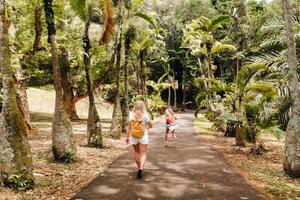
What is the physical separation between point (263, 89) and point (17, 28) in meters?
13.1

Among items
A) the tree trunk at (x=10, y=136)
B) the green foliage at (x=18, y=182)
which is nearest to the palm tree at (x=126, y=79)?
the tree trunk at (x=10, y=136)

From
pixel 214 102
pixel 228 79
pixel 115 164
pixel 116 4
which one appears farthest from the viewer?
pixel 228 79

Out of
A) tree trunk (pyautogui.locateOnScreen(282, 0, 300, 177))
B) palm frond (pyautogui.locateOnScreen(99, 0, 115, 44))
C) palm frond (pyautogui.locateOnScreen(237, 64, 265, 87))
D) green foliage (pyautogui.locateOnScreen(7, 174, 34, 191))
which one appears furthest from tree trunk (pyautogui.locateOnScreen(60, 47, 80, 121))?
green foliage (pyautogui.locateOnScreen(7, 174, 34, 191))

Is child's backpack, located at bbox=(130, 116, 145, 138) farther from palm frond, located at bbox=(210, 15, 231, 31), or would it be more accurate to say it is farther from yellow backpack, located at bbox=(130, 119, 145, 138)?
palm frond, located at bbox=(210, 15, 231, 31)

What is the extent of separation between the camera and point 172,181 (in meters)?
8.44

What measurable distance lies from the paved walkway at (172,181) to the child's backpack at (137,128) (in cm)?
100

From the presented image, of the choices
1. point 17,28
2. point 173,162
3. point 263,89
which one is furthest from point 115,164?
point 17,28

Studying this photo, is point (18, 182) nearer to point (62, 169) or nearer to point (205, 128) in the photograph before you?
point (62, 169)

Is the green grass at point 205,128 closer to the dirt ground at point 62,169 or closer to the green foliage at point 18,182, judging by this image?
the dirt ground at point 62,169

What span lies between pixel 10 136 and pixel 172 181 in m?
3.60

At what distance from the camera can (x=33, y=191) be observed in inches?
288

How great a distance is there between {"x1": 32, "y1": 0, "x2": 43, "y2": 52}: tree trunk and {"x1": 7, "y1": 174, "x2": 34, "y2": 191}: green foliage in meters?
10.6

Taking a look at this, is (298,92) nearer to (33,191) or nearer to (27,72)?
(33,191)

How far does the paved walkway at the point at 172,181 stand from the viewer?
286 inches
